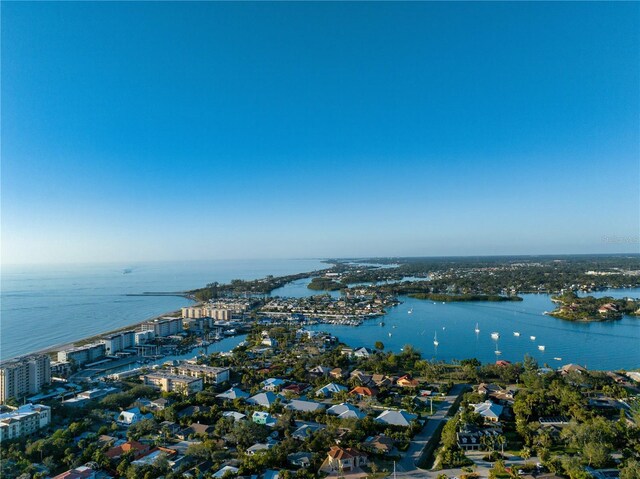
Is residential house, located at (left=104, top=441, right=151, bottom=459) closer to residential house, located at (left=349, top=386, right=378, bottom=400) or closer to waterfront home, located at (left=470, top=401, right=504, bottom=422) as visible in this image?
residential house, located at (left=349, top=386, right=378, bottom=400)

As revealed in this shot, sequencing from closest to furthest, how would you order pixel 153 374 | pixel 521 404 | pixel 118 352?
pixel 521 404, pixel 153 374, pixel 118 352

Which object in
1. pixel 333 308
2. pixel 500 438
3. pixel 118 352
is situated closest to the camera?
pixel 500 438

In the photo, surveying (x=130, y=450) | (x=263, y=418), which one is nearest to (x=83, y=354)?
(x=130, y=450)

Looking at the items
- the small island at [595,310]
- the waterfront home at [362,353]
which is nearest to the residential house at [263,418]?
the waterfront home at [362,353]

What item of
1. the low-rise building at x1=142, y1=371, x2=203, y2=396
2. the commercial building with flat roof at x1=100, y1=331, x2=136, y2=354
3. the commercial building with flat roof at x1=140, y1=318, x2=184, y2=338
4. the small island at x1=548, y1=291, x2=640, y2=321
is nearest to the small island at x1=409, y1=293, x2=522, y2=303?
the small island at x1=548, y1=291, x2=640, y2=321

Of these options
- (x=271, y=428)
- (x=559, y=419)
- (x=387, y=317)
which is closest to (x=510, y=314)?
(x=387, y=317)

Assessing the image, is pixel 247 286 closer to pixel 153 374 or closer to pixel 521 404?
pixel 153 374

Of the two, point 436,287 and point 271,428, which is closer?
point 271,428
